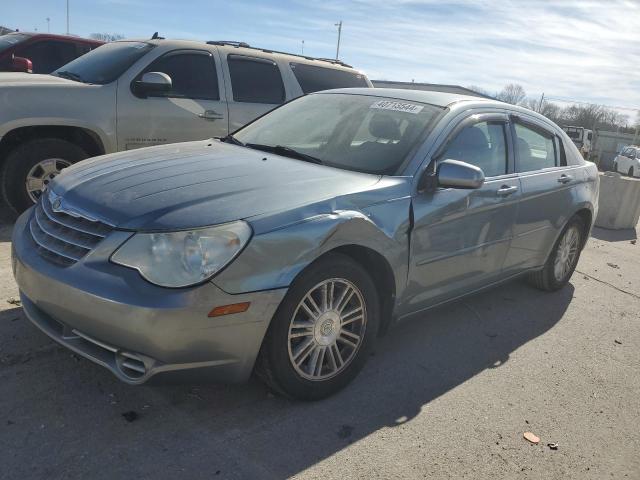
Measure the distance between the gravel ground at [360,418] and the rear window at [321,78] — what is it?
13.5ft

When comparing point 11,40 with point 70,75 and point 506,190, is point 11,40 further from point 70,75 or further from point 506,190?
point 506,190

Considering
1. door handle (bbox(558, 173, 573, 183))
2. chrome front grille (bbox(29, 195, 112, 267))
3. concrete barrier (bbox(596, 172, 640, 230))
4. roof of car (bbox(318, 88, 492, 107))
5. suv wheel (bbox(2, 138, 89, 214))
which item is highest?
roof of car (bbox(318, 88, 492, 107))

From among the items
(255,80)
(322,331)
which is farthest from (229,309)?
(255,80)

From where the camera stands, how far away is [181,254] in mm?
2502

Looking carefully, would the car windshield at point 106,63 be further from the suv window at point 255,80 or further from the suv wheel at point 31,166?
the suv window at point 255,80

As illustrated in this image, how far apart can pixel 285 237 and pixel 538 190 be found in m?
2.67

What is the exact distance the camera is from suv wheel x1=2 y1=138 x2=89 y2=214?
5297 mm

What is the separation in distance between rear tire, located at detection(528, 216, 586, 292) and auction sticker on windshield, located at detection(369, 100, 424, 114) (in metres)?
2.07

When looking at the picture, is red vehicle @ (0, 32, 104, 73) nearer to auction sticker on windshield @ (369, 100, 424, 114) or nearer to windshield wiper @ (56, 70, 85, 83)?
windshield wiper @ (56, 70, 85, 83)

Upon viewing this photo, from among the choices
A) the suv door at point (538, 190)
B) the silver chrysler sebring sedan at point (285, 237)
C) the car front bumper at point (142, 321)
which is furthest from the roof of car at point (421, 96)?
the car front bumper at point (142, 321)

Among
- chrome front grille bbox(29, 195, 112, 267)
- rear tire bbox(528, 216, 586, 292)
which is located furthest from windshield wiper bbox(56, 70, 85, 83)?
rear tire bbox(528, 216, 586, 292)

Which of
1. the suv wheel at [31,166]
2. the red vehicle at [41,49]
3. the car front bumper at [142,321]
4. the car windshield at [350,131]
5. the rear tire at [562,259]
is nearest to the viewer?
the car front bumper at [142,321]

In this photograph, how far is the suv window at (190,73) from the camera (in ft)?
20.0

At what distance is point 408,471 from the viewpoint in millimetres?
2664
